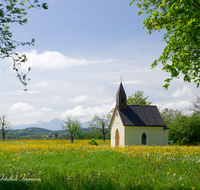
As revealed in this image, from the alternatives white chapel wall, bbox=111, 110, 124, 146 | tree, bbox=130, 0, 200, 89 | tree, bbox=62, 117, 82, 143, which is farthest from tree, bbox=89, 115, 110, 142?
tree, bbox=130, 0, 200, 89

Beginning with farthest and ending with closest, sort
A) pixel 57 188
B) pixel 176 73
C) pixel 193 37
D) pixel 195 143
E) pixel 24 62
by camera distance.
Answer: pixel 195 143 < pixel 176 73 < pixel 193 37 < pixel 24 62 < pixel 57 188

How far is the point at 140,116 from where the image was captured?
3116 cm

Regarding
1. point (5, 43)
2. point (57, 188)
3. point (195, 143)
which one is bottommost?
point (195, 143)

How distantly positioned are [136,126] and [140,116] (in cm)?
221

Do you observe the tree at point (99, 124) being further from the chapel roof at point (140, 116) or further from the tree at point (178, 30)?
the tree at point (178, 30)

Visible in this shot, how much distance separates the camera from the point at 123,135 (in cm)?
2944

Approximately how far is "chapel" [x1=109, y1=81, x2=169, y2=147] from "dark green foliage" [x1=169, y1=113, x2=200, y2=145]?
13.4 ft

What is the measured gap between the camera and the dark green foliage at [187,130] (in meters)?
32.6

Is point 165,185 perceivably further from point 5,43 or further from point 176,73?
point 5,43

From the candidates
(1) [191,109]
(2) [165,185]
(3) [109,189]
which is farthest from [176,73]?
(1) [191,109]

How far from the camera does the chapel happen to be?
2955 cm

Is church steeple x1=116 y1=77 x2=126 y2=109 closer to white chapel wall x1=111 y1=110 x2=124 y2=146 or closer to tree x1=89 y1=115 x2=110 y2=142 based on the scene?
white chapel wall x1=111 y1=110 x2=124 y2=146

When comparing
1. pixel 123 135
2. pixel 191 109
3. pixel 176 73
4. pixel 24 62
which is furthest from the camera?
pixel 191 109

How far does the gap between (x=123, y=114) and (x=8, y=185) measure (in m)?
25.9
